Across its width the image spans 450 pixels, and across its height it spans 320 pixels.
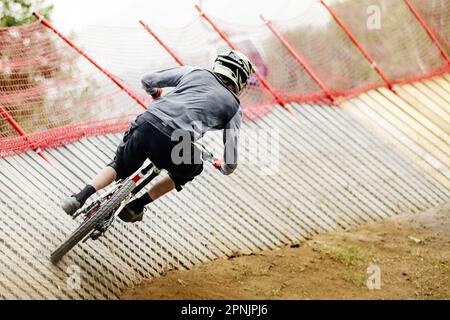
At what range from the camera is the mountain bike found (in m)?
4.59

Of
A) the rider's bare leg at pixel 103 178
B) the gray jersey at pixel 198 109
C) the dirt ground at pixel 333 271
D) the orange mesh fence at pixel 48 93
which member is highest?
the orange mesh fence at pixel 48 93

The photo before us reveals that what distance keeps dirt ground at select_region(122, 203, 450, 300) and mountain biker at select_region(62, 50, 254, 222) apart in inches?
42.9

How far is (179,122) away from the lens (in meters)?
4.43

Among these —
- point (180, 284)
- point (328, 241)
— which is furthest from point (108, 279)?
point (328, 241)

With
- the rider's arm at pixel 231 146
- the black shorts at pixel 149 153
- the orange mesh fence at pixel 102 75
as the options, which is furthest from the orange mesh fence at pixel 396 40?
the black shorts at pixel 149 153

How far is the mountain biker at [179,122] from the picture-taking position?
4461 mm

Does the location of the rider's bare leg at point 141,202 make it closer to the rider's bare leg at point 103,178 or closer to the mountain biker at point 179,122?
the mountain biker at point 179,122

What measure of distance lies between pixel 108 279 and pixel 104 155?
6.99ft

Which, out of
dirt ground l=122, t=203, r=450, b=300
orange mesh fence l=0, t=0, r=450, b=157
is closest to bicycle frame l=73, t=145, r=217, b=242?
dirt ground l=122, t=203, r=450, b=300

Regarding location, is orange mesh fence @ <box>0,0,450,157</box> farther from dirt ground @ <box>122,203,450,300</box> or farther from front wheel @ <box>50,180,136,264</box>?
dirt ground @ <box>122,203,450,300</box>

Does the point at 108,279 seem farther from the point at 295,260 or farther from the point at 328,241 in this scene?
the point at 328,241

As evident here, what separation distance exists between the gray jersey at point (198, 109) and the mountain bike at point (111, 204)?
0.73 ft

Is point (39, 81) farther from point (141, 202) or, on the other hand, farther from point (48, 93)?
point (141, 202)

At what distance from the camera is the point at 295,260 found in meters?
6.20
